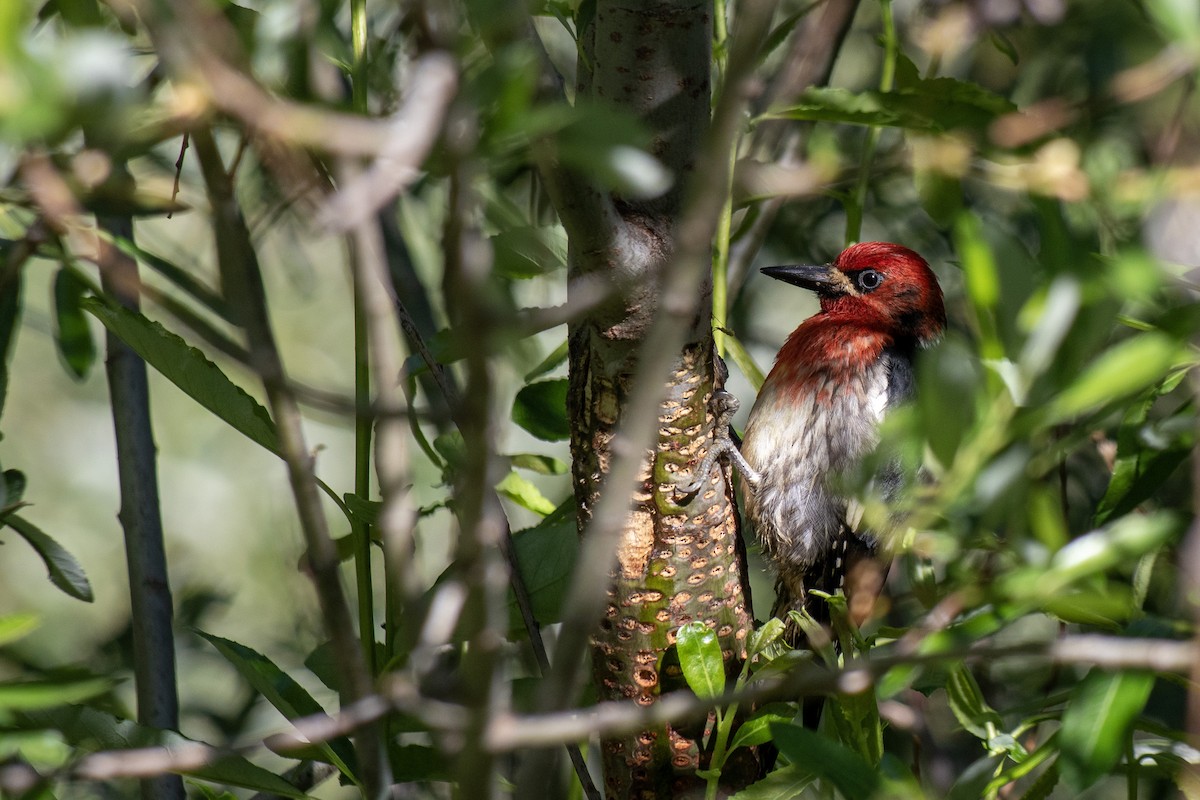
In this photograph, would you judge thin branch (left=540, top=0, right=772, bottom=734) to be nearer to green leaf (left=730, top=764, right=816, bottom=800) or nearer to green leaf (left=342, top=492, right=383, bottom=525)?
green leaf (left=342, top=492, right=383, bottom=525)

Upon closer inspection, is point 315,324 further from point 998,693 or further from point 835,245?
point 998,693

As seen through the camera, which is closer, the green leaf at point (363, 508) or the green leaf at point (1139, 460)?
the green leaf at point (363, 508)

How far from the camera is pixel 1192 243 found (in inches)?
76.0

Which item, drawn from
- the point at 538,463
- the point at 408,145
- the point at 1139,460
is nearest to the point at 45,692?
the point at 408,145

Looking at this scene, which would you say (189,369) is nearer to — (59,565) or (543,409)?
(59,565)

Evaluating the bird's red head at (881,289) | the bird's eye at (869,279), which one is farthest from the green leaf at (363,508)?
the bird's eye at (869,279)

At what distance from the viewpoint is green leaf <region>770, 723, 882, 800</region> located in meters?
1.21

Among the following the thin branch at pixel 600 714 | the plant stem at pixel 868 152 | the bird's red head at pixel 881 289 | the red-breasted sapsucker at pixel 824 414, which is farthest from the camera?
the bird's red head at pixel 881 289

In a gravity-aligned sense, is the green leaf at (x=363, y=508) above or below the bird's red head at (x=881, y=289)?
below

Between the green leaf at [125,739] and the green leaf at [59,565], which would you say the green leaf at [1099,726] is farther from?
the green leaf at [59,565]

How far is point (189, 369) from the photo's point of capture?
1449 millimetres

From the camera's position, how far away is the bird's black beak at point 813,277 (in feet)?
10.2

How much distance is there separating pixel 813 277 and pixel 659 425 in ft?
5.58

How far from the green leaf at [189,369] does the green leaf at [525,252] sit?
344mm
